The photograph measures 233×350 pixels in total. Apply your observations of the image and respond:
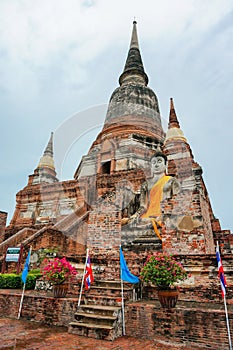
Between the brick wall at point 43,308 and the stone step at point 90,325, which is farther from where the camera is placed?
the brick wall at point 43,308

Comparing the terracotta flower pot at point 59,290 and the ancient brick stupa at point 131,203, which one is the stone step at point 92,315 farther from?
the terracotta flower pot at point 59,290

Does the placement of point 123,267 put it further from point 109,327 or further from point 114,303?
point 109,327

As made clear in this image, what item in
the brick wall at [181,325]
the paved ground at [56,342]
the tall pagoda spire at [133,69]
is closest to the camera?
the paved ground at [56,342]

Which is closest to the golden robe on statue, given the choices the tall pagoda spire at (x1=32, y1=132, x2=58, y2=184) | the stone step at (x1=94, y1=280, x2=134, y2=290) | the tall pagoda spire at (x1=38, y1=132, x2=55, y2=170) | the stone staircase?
the stone step at (x1=94, y1=280, x2=134, y2=290)

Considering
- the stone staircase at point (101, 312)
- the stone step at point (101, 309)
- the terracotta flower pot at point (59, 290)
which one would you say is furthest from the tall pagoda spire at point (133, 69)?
the stone step at point (101, 309)

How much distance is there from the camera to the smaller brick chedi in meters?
7.34

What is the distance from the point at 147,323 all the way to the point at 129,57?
→ 94.6ft

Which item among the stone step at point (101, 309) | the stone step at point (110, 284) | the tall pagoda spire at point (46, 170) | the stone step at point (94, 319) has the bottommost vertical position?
the stone step at point (94, 319)

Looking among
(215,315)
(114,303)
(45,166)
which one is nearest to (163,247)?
(114,303)

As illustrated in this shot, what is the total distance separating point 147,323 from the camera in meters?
4.86

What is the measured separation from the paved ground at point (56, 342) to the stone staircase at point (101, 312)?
136mm

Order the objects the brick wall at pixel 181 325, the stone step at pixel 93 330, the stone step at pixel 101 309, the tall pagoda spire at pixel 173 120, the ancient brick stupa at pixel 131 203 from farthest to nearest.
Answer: the tall pagoda spire at pixel 173 120
the ancient brick stupa at pixel 131 203
the stone step at pixel 101 309
the stone step at pixel 93 330
the brick wall at pixel 181 325

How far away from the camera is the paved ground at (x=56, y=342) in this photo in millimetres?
4156

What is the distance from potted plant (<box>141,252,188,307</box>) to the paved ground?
760 mm
